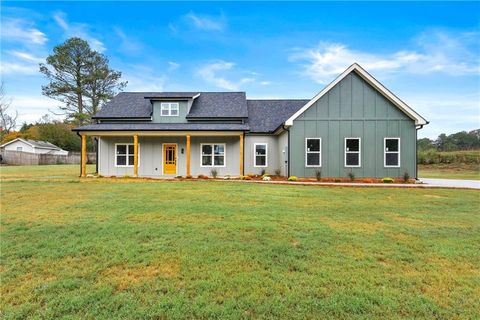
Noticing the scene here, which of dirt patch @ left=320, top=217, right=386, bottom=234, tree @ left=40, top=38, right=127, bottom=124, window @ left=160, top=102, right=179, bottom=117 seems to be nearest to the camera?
dirt patch @ left=320, top=217, right=386, bottom=234

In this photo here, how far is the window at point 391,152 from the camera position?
15125mm

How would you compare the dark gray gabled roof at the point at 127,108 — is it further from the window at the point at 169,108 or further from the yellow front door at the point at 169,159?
the yellow front door at the point at 169,159

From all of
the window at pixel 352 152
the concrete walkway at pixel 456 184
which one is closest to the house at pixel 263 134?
the window at pixel 352 152

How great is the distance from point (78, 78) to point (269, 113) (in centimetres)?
2520

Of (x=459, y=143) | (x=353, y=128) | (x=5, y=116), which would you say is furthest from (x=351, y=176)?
(x=5, y=116)

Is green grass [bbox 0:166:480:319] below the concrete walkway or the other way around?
below

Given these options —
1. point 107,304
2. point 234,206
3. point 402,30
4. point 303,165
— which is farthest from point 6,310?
point 402,30

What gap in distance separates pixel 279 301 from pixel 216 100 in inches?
741

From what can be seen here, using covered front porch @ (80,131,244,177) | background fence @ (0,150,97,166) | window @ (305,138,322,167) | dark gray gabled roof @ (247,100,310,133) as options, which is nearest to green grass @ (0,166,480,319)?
window @ (305,138,322,167)

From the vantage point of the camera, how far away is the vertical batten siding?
15.1m

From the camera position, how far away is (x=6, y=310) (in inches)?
103

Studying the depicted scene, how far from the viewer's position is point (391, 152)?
597 inches

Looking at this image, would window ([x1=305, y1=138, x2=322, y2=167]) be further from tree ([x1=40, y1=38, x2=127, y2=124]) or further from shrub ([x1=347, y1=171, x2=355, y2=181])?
tree ([x1=40, y1=38, x2=127, y2=124])

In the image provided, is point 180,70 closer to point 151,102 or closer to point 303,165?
point 151,102
